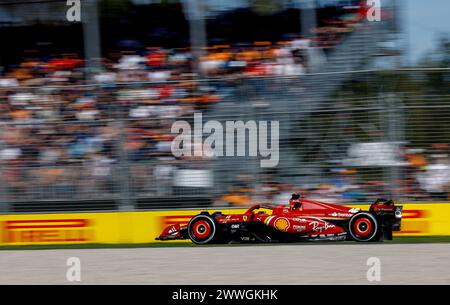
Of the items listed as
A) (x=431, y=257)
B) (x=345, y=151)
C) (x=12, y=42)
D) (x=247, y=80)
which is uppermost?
(x=12, y=42)

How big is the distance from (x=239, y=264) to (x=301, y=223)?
2214mm

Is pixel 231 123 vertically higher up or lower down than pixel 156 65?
lower down

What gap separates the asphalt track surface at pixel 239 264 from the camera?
297 inches

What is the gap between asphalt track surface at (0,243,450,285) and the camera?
7.54 meters

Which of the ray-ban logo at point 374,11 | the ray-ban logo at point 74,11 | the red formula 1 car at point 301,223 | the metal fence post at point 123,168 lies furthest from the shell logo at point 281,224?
the ray-ban logo at point 74,11

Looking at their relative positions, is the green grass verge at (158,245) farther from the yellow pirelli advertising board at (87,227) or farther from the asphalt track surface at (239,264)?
the asphalt track surface at (239,264)

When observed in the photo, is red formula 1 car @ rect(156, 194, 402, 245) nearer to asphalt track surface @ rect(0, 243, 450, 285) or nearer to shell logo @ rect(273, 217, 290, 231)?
shell logo @ rect(273, 217, 290, 231)

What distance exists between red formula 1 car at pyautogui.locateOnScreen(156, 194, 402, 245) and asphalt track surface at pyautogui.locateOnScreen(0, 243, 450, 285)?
237 mm

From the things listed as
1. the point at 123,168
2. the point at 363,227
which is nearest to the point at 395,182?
the point at 363,227
